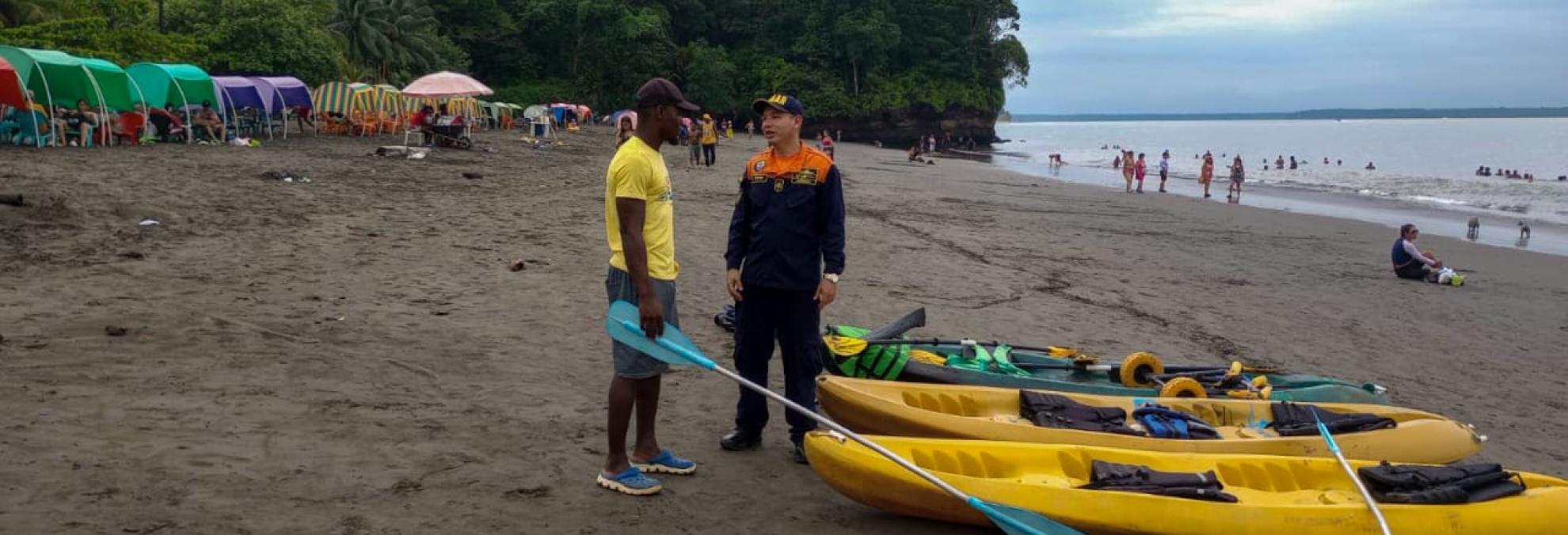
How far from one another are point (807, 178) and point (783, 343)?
795mm

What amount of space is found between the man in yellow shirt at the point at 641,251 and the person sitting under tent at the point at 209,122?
20.5m

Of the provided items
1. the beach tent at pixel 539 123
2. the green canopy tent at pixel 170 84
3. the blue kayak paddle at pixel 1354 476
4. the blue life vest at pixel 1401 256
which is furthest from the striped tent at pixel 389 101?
the blue kayak paddle at pixel 1354 476

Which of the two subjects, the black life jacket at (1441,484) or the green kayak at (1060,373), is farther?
the green kayak at (1060,373)

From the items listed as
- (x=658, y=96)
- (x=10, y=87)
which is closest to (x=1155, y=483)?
(x=658, y=96)

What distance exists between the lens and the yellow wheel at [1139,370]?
6109 millimetres

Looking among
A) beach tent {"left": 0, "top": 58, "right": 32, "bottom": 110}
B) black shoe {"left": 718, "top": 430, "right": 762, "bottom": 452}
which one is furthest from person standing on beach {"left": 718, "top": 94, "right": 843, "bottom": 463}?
beach tent {"left": 0, "top": 58, "right": 32, "bottom": 110}

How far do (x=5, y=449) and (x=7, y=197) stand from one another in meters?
6.98

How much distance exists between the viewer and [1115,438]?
4738mm

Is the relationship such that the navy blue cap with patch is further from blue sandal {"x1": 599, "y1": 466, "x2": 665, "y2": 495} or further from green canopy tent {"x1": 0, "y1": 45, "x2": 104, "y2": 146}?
green canopy tent {"x1": 0, "y1": 45, "x2": 104, "y2": 146}

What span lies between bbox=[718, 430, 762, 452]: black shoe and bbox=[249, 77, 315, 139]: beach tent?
76.1ft

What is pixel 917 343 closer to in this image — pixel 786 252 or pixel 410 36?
pixel 786 252

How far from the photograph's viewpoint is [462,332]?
679cm

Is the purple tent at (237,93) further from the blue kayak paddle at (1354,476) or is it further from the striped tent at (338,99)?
the blue kayak paddle at (1354,476)

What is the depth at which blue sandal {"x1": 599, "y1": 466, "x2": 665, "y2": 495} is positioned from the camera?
4.19 metres
